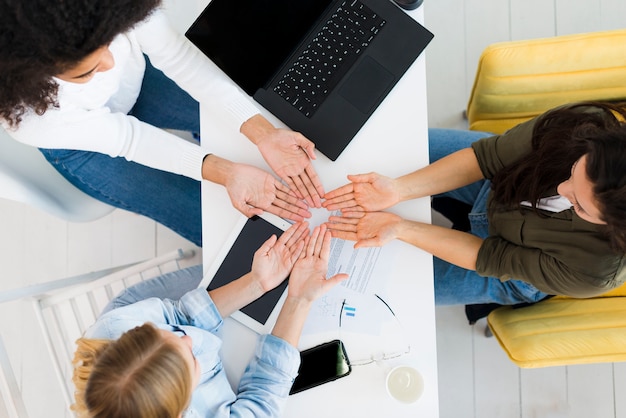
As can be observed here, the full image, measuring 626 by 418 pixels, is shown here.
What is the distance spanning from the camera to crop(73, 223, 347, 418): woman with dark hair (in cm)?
84

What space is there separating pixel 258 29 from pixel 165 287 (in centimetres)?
69

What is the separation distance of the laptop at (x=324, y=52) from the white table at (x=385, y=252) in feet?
0.12

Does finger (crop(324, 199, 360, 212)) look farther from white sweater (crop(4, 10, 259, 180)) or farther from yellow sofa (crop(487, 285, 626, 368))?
yellow sofa (crop(487, 285, 626, 368))

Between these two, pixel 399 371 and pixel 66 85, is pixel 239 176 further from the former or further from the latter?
pixel 399 371

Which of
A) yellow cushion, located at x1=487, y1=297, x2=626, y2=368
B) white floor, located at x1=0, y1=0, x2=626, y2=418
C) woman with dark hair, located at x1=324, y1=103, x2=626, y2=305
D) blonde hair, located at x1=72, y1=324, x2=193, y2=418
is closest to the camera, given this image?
blonde hair, located at x1=72, y1=324, x2=193, y2=418

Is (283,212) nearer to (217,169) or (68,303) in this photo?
(217,169)

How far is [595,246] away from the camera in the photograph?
3.24ft

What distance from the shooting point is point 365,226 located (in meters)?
1.10

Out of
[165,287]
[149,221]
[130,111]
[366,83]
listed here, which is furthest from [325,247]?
[149,221]

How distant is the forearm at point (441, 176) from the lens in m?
1.10

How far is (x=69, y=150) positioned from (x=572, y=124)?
1.13 meters

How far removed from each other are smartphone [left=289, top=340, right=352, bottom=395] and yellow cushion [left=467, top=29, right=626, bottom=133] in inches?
29.1

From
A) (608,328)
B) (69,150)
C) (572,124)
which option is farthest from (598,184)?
(69,150)

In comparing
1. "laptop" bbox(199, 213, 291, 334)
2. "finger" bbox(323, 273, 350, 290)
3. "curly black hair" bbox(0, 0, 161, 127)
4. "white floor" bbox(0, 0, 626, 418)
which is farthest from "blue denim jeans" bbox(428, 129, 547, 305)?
"curly black hair" bbox(0, 0, 161, 127)
